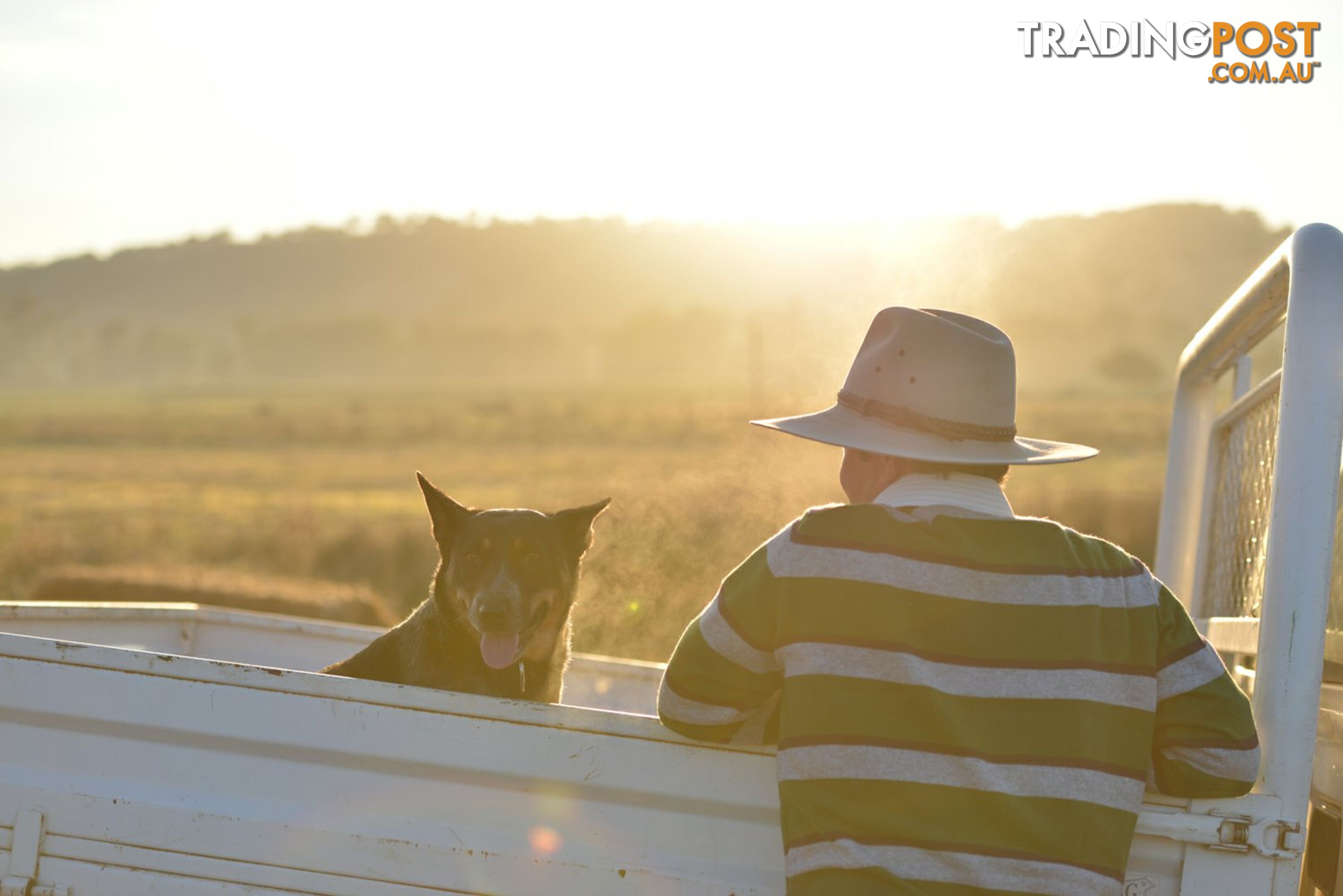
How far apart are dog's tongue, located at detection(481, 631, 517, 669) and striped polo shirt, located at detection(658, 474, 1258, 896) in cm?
158

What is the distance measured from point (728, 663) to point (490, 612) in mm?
1587


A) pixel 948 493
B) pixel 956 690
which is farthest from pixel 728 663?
pixel 948 493

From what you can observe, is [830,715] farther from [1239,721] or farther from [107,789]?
[107,789]

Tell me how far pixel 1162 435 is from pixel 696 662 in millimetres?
54820

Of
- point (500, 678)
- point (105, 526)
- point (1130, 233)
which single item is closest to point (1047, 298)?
point (1130, 233)

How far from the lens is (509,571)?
4422 millimetres

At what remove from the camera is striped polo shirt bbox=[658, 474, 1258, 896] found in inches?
99.4

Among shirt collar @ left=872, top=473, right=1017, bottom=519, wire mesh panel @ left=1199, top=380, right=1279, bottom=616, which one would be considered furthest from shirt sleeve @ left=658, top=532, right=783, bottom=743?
wire mesh panel @ left=1199, top=380, right=1279, bottom=616

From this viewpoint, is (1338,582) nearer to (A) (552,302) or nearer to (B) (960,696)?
(B) (960,696)

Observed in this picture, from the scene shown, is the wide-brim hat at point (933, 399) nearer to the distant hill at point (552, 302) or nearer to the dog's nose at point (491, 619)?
the dog's nose at point (491, 619)

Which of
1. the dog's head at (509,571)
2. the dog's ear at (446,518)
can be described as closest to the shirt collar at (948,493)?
the dog's head at (509,571)

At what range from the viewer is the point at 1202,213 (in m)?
133

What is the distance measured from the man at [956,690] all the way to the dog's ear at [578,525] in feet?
6.37

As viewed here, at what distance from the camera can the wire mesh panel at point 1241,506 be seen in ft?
12.0
